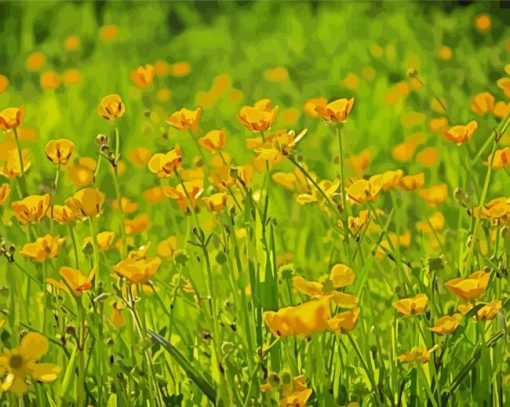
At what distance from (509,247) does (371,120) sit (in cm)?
214

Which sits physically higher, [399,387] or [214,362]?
[214,362]

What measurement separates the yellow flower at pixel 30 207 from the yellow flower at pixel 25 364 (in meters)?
0.32

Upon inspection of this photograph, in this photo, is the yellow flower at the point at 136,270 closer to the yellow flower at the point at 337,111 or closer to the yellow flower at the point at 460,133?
the yellow flower at the point at 337,111

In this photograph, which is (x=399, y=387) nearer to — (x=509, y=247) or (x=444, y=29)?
(x=509, y=247)

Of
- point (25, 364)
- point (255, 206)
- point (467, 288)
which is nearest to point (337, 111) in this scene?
point (255, 206)

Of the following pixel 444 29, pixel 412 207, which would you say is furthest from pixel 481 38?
pixel 412 207

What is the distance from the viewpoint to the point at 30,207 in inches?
64.7

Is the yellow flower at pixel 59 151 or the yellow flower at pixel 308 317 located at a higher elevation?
the yellow flower at pixel 59 151

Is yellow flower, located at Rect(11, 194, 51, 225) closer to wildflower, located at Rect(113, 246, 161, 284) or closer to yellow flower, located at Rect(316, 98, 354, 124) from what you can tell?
wildflower, located at Rect(113, 246, 161, 284)

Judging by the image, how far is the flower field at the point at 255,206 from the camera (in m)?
1.60

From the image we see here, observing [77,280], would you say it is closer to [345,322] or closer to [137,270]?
[137,270]

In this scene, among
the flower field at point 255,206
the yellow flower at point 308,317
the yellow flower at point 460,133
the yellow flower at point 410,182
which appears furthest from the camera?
the yellow flower at point 410,182

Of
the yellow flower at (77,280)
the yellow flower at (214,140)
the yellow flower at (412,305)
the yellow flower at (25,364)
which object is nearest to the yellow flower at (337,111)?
the yellow flower at (214,140)

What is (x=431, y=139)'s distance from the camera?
11.6ft
